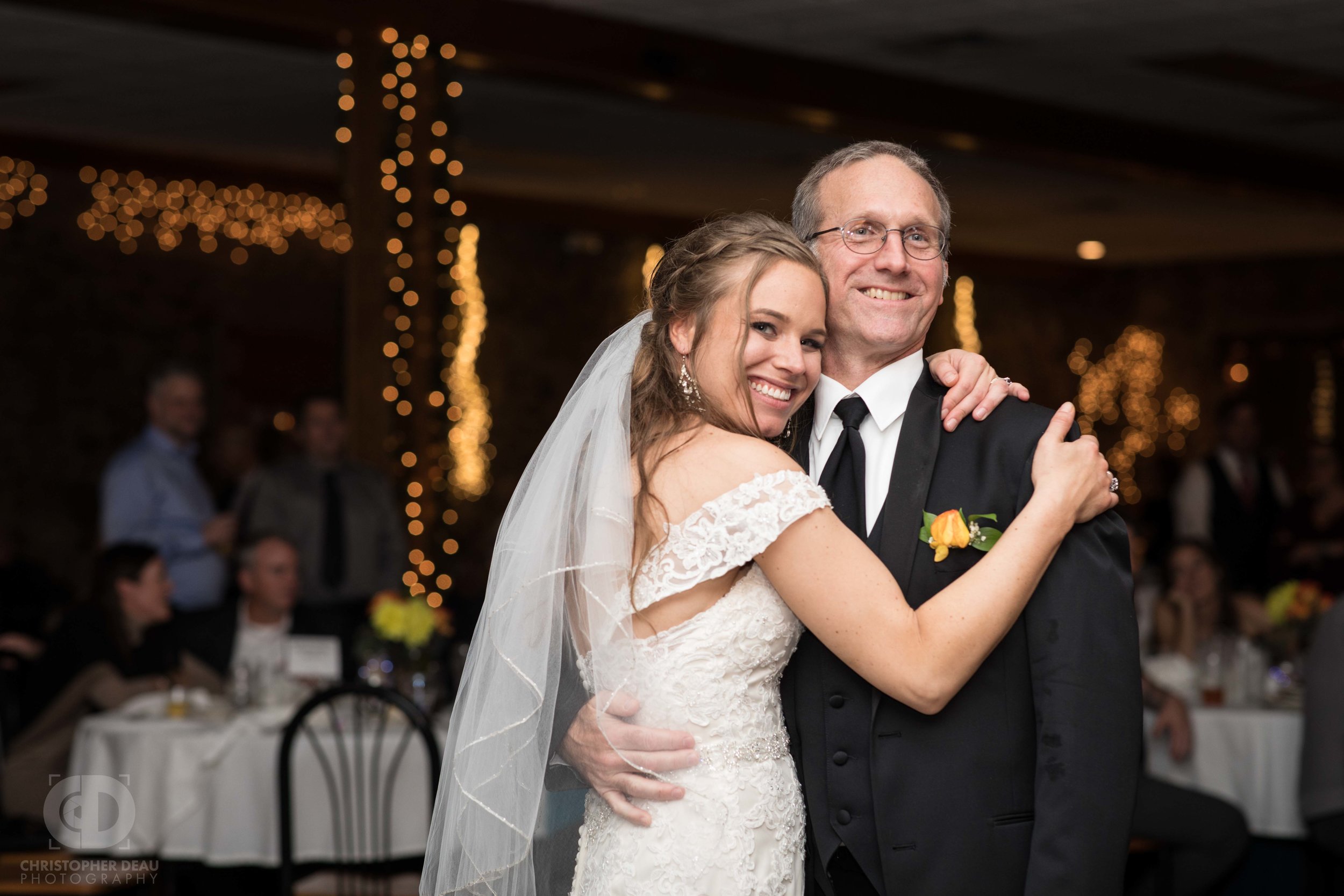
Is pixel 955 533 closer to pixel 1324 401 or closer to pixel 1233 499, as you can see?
pixel 1233 499

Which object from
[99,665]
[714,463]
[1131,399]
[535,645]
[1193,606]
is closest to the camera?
[714,463]

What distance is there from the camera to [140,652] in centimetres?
500

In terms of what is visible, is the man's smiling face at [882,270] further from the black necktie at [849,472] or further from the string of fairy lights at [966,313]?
the string of fairy lights at [966,313]

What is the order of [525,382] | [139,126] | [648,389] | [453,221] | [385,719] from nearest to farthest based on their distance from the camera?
[648,389] → [385,719] → [453,221] → [139,126] → [525,382]

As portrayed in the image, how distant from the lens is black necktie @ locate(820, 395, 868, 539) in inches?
76.0

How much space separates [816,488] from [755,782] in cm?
39

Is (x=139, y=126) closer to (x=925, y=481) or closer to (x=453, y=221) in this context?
(x=453, y=221)

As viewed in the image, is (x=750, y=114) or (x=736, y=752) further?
(x=750, y=114)

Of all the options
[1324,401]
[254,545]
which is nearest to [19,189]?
[254,545]

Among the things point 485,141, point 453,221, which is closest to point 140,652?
point 453,221

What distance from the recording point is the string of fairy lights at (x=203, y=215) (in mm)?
9508

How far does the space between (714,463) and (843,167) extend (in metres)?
0.44

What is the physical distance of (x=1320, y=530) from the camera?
7.70 meters

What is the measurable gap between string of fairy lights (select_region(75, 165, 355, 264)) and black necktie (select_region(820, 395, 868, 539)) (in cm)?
773
